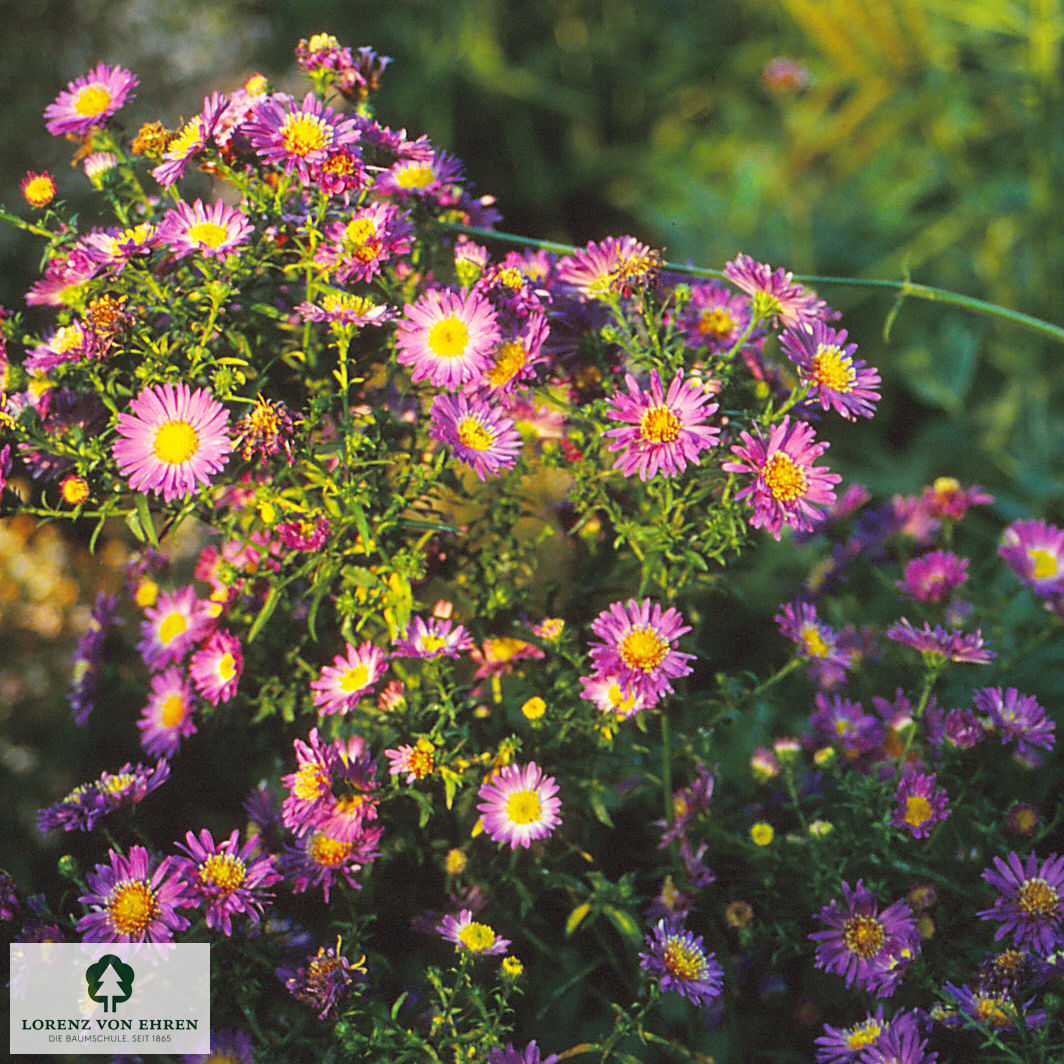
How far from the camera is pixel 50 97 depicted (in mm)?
2213

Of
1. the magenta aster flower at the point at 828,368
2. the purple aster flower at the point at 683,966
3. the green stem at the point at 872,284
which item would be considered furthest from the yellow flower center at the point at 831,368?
the purple aster flower at the point at 683,966

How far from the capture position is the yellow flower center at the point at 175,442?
731mm

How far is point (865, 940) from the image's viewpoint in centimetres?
78

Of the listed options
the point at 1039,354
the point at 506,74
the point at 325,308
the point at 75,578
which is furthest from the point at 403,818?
the point at 506,74

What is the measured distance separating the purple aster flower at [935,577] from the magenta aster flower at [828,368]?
0.98ft

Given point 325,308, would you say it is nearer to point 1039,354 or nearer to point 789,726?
point 789,726

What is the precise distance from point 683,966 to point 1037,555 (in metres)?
0.61

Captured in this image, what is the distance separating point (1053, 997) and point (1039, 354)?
1651mm

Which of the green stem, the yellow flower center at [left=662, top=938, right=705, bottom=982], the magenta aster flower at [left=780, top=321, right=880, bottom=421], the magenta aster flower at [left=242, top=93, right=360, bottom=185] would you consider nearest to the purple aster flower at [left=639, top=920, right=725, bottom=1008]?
the yellow flower center at [left=662, top=938, right=705, bottom=982]

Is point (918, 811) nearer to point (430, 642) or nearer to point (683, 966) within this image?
point (683, 966)

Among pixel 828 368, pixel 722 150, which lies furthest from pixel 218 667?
pixel 722 150

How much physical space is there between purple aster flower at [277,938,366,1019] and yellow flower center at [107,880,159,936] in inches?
4.1

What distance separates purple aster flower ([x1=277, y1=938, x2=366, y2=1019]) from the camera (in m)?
0.72

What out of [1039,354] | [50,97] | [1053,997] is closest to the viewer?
[1053,997]
